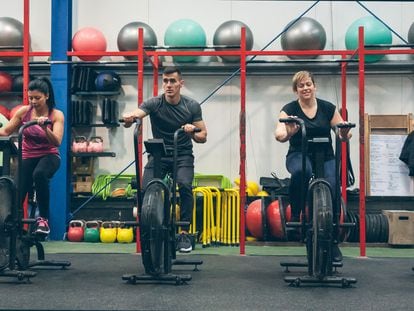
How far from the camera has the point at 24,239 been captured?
13.3 ft

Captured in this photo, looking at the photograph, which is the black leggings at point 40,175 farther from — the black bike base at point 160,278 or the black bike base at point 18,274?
the black bike base at point 160,278

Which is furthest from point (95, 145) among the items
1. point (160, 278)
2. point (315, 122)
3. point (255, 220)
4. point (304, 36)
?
point (160, 278)

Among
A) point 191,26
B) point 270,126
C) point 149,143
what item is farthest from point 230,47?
point 149,143

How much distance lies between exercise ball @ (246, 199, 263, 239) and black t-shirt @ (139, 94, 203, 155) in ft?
6.66

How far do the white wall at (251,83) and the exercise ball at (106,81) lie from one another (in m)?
0.32

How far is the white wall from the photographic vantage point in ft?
26.0

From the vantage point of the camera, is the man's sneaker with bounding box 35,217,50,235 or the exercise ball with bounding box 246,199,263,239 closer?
the man's sneaker with bounding box 35,217,50,235

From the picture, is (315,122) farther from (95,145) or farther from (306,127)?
(95,145)

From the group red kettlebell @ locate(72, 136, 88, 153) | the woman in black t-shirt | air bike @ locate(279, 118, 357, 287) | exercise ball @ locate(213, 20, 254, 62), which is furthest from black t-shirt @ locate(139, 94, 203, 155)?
red kettlebell @ locate(72, 136, 88, 153)

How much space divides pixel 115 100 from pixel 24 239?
4.16 metres

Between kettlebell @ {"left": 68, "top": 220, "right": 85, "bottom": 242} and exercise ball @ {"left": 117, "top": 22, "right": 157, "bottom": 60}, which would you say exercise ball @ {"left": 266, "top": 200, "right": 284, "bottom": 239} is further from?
exercise ball @ {"left": 117, "top": 22, "right": 157, "bottom": 60}

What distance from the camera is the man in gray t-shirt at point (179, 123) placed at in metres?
4.59

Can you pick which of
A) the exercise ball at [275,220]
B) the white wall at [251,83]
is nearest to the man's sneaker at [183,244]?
the exercise ball at [275,220]

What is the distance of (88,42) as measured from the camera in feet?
23.9
